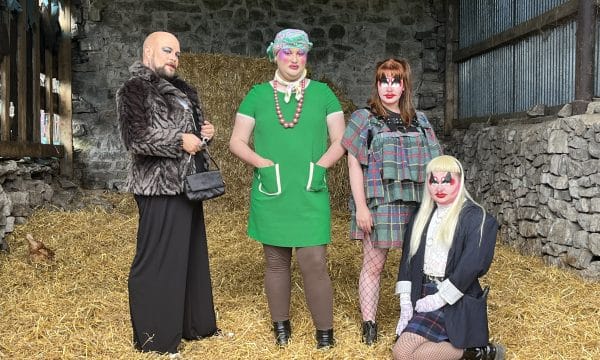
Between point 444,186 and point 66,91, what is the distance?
19.1 ft

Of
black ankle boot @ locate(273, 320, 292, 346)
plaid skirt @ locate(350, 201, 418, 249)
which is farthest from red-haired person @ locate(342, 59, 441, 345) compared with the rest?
black ankle boot @ locate(273, 320, 292, 346)

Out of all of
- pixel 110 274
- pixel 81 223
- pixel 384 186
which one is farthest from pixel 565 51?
pixel 81 223

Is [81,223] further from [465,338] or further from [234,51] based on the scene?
[465,338]

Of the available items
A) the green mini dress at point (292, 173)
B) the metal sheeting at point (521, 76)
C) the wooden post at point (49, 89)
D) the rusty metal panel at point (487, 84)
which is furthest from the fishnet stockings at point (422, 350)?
the wooden post at point (49, 89)

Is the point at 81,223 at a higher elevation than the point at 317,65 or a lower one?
lower

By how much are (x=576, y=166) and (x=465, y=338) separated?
2.28 metres

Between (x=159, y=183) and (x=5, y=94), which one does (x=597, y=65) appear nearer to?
(x=159, y=183)

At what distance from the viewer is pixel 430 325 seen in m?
2.78

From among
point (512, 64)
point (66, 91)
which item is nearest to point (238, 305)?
point (512, 64)

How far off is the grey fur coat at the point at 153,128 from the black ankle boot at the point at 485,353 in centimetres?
144

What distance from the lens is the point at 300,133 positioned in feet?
9.94

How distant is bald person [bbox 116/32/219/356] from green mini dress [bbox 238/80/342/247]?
0.95 feet

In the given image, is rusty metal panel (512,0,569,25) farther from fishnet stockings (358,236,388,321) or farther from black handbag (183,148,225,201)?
black handbag (183,148,225,201)

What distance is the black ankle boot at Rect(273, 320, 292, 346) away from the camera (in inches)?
125
